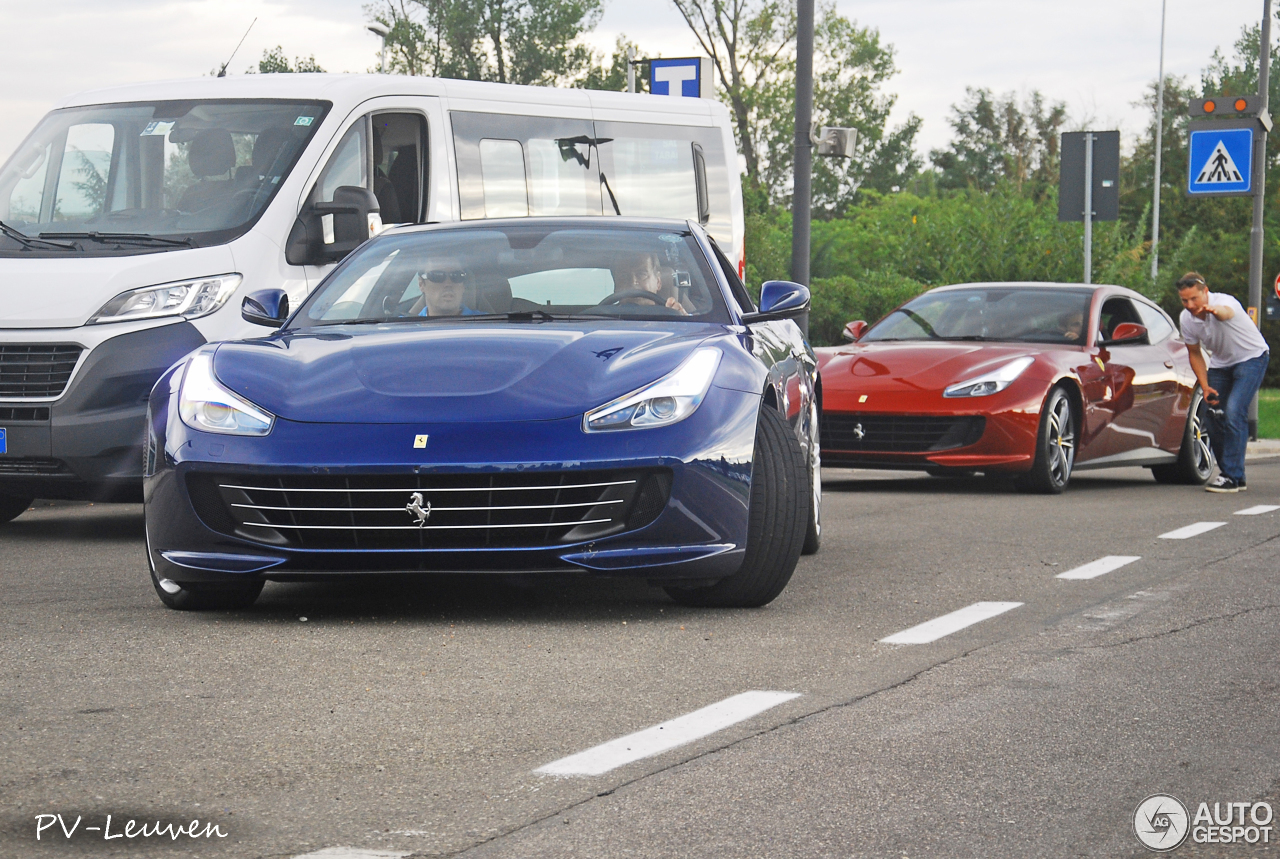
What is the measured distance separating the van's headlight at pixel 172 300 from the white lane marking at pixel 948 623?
4085mm

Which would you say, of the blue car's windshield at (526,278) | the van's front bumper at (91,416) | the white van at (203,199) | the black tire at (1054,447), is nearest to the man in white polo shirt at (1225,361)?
the black tire at (1054,447)

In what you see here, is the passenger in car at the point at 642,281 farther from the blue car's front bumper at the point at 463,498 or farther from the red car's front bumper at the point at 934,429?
the red car's front bumper at the point at 934,429

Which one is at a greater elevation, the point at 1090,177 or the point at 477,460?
the point at 1090,177

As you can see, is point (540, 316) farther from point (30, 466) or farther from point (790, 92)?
point (790, 92)

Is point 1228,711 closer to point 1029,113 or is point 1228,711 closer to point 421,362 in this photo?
point 421,362

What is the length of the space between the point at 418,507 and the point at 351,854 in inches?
99.6

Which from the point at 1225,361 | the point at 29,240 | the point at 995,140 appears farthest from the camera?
the point at 995,140

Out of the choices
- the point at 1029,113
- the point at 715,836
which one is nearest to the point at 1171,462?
the point at 715,836

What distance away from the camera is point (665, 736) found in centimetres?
438

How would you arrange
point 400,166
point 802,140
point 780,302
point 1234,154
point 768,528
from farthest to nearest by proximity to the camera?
point 1234,154 < point 802,140 < point 400,166 < point 780,302 < point 768,528

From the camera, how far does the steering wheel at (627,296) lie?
6.91 metres

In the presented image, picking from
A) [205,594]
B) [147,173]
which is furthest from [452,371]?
[147,173]

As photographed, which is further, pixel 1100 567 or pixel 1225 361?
pixel 1225 361

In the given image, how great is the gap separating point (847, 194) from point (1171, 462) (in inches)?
2999
